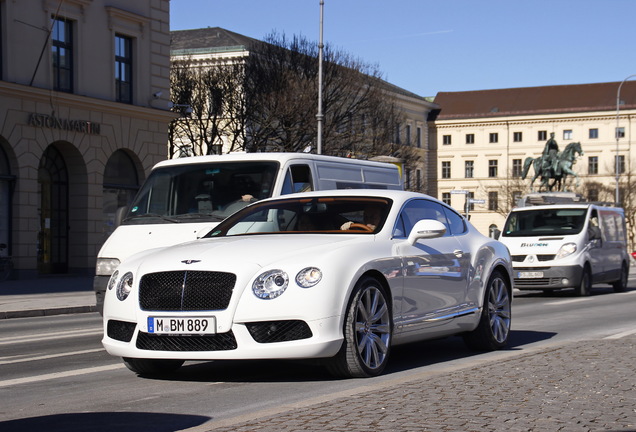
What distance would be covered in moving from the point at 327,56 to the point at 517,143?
68420 millimetres

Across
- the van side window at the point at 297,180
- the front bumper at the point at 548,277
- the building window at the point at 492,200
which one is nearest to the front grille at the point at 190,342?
the van side window at the point at 297,180

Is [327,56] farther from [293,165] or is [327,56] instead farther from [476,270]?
[476,270]

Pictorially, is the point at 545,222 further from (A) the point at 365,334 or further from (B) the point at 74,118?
(A) the point at 365,334

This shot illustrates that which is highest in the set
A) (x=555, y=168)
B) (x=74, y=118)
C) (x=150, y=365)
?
(x=74, y=118)

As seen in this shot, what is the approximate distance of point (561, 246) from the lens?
22766mm

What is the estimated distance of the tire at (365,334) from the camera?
8047 millimetres

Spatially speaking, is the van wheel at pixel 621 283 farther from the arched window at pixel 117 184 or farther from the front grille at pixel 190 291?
the front grille at pixel 190 291

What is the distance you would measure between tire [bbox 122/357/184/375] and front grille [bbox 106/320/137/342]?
0.99 feet

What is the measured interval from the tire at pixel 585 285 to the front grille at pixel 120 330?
15984mm

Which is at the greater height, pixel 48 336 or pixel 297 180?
pixel 297 180

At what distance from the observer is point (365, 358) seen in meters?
8.23

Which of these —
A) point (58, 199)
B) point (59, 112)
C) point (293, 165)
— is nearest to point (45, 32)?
point (59, 112)

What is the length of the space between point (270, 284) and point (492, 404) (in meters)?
1.99

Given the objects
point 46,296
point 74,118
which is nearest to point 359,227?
point 46,296
